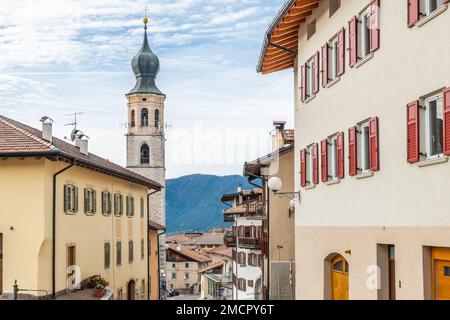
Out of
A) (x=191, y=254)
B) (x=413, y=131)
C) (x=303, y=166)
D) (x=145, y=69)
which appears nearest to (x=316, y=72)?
(x=303, y=166)

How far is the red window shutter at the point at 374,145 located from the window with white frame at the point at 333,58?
3695 mm

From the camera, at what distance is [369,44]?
606 inches

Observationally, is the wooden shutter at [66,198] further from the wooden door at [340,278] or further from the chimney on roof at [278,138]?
the chimney on roof at [278,138]

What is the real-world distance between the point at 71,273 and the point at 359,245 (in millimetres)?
14541

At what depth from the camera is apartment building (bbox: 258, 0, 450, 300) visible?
11.5m

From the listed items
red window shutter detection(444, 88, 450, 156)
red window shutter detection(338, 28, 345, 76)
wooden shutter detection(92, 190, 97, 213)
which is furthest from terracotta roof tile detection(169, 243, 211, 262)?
red window shutter detection(444, 88, 450, 156)

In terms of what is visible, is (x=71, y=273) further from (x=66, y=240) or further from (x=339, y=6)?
(x=339, y=6)

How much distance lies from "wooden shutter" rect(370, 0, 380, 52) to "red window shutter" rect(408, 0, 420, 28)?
72.0 inches

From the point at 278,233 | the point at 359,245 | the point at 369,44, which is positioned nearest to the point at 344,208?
the point at 359,245

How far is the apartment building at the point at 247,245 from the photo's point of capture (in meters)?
44.8

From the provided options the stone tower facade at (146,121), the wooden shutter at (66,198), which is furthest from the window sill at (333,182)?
the stone tower facade at (146,121)

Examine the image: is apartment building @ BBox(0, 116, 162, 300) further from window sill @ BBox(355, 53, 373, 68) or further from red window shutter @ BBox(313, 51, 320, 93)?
window sill @ BBox(355, 53, 373, 68)

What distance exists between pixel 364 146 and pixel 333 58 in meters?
3.61

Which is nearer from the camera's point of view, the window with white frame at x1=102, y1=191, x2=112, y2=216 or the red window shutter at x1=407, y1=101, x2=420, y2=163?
the red window shutter at x1=407, y1=101, x2=420, y2=163
